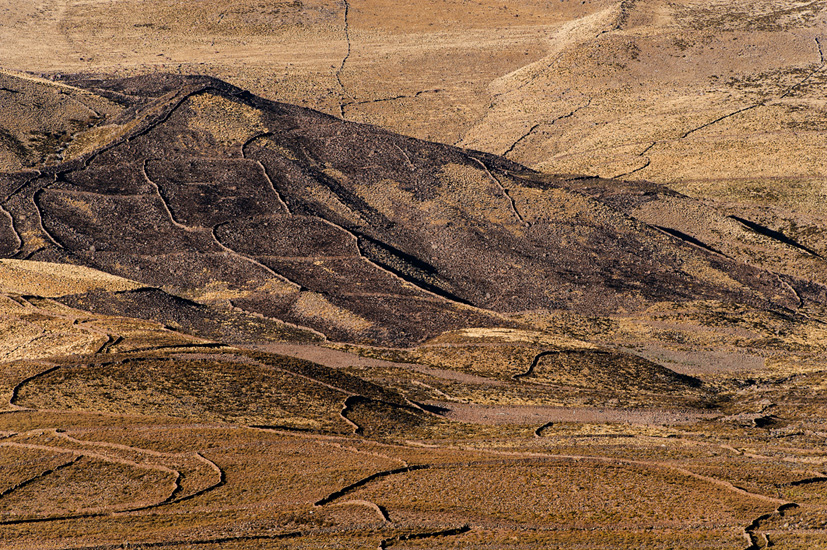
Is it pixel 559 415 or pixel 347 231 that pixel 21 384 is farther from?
pixel 559 415

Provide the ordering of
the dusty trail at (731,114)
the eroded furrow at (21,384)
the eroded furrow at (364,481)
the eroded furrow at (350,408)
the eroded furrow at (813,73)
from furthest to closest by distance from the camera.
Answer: the eroded furrow at (813,73), the dusty trail at (731,114), the eroded furrow at (21,384), the eroded furrow at (350,408), the eroded furrow at (364,481)

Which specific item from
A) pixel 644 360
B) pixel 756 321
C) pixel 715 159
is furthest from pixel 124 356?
pixel 715 159

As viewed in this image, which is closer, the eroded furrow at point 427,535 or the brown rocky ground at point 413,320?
the eroded furrow at point 427,535

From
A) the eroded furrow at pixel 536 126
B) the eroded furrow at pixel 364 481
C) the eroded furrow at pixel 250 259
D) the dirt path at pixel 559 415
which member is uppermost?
the eroded furrow at pixel 536 126

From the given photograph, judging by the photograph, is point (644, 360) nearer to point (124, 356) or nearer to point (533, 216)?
point (533, 216)

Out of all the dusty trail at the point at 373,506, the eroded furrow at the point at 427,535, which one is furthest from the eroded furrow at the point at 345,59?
the eroded furrow at the point at 427,535

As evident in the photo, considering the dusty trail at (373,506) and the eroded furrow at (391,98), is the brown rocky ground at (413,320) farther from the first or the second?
the eroded furrow at (391,98)

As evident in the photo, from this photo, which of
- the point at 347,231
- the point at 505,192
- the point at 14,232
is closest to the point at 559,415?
the point at 347,231

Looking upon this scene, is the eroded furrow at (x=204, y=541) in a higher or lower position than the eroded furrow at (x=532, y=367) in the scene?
lower

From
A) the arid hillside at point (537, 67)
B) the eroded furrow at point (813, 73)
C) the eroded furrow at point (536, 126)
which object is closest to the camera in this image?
the arid hillside at point (537, 67)

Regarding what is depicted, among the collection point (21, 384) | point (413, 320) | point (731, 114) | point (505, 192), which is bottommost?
point (21, 384)

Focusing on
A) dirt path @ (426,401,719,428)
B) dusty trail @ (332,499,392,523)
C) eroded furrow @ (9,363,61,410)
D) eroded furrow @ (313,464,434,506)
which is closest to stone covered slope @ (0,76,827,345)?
eroded furrow @ (9,363,61,410)
